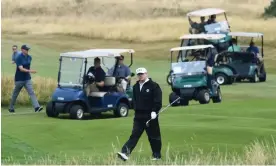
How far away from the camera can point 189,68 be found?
80.2ft

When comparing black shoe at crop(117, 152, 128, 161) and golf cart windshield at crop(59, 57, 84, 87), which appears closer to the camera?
black shoe at crop(117, 152, 128, 161)

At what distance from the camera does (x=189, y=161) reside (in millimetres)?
11984

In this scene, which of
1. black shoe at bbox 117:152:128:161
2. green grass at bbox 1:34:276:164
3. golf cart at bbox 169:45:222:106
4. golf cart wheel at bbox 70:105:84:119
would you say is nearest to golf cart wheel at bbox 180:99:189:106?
golf cart at bbox 169:45:222:106

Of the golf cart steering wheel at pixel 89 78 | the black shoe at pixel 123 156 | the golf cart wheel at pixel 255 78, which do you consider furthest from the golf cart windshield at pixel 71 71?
the golf cart wheel at pixel 255 78

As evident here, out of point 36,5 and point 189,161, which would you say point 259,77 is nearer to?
point 189,161

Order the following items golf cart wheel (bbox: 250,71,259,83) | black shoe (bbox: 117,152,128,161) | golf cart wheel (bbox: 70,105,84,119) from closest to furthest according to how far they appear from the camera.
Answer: black shoe (bbox: 117,152,128,161)
golf cart wheel (bbox: 70,105,84,119)
golf cart wheel (bbox: 250,71,259,83)

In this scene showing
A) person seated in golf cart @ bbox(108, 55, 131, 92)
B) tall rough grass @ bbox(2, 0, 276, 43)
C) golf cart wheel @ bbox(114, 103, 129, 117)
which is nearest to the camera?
golf cart wheel @ bbox(114, 103, 129, 117)

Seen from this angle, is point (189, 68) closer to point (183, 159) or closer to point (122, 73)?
point (122, 73)

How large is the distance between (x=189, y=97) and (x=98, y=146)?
8.77m

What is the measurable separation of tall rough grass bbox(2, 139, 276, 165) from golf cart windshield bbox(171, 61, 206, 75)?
10.4 meters

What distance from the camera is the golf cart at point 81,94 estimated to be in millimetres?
19453

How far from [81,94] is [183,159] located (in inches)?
287

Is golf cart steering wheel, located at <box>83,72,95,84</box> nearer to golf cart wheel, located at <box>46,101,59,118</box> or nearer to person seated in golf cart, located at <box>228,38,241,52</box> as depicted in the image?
golf cart wheel, located at <box>46,101,59,118</box>

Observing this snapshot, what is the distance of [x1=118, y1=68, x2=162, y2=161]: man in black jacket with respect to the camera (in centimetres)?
1259
